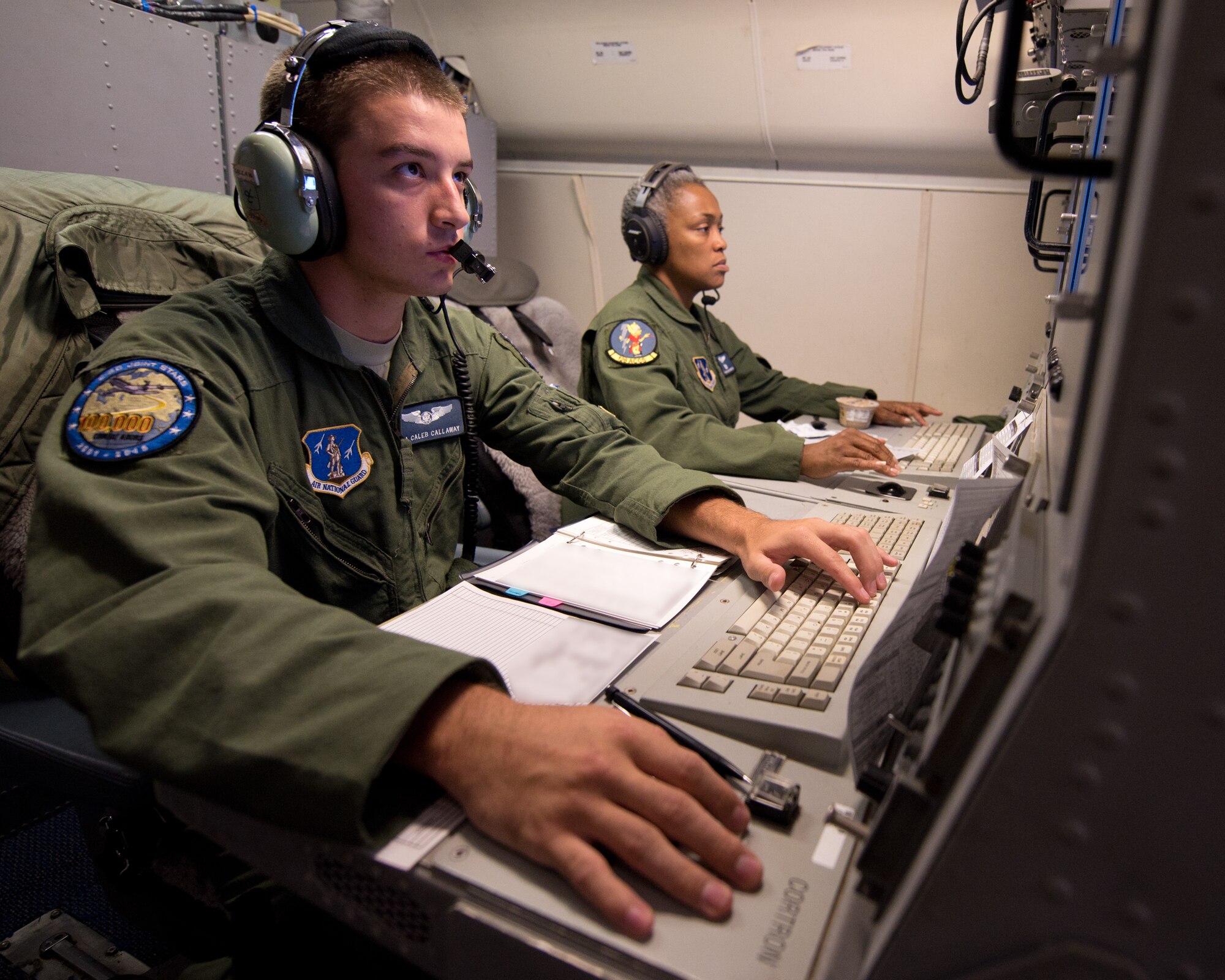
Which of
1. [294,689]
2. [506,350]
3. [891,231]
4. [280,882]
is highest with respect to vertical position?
[891,231]

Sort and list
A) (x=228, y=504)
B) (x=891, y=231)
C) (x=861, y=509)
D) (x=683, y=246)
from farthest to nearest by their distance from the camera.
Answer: (x=891, y=231), (x=683, y=246), (x=861, y=509), (x=228, y=504)

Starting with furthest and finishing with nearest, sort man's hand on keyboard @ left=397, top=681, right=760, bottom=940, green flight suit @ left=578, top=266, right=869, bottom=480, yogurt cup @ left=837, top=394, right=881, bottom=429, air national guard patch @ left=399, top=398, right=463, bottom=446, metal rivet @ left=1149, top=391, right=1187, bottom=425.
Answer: yogurt cup @ left=837, top=394, right=881, bottom=429
green flight suit @ left=578, top=266, right=869, bottom=480
air national guard patch @ left=399, top=398, right=463, bottom=446
man's hand on keyboard @ left=397, top=681, right=760, bottom=940
metal rivet @ left=1149, top=391, right=1187, bottom=425

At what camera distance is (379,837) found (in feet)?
1.72

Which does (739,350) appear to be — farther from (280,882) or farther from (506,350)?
(280,882)

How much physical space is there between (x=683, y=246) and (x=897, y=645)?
1.75 m

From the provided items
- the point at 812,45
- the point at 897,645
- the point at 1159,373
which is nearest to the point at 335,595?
→ the point at 897,645

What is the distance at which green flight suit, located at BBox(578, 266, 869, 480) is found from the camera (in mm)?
1599

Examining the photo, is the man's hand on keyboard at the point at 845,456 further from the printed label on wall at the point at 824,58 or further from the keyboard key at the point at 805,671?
the printed label on wall at the point at 824,58

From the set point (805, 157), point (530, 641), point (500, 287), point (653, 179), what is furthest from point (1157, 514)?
point (805, 157)

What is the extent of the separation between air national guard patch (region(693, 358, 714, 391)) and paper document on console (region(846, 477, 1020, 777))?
151 cm

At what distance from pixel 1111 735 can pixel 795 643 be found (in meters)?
0.46

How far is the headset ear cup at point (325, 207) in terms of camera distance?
934 mm

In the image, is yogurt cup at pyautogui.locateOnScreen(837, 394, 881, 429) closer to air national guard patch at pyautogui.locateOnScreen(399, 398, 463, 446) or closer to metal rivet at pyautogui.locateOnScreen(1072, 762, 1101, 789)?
air national guard patch at pyautogui.locateOnScreen(399, 398, 463, 446)

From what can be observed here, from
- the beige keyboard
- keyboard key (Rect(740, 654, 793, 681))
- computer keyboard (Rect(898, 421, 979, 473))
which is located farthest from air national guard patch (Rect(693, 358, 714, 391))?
keyboard key (Rect(740, 654, 793, 681))
